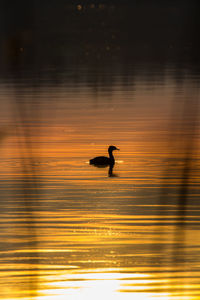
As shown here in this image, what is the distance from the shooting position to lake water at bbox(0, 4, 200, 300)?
5.28 metres

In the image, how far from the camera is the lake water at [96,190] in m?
5.28

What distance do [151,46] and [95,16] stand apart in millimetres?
39183

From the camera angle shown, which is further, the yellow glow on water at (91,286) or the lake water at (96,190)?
the yellow glow on water at (91,286)

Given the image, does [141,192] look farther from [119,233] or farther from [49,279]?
[49,279]

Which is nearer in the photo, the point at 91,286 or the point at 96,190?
the point at 91,286

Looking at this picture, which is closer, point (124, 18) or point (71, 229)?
point (71, 229)

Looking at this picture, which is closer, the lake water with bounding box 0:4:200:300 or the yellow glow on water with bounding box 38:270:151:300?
the lake water with bounding box 0:4:200:300

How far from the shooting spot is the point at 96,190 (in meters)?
11.9

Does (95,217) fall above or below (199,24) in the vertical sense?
below

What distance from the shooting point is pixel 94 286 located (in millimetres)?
6691

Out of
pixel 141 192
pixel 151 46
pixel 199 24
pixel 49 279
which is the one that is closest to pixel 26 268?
pixel 49 279

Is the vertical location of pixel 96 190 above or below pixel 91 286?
below

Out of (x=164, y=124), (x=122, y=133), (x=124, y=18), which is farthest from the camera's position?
(x=124, y=18)

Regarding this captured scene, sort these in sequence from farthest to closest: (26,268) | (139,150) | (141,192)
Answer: (139,150)
(141,192)
(26,268)
